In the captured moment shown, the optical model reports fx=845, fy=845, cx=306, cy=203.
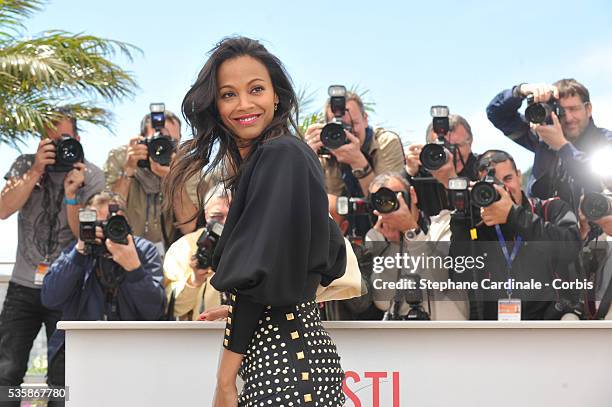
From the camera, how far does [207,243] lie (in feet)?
13.2

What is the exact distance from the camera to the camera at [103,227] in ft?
13.3

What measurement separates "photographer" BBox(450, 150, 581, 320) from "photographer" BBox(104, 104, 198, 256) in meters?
1.54

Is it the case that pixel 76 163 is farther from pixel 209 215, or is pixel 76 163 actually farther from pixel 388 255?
pixel 388 255

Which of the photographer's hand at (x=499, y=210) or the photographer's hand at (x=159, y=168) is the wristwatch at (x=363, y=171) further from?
the photographer's hand at (x=159, y=168)

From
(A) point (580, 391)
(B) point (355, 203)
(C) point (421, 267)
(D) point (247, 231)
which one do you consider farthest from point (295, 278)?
(B) point (355, 203)

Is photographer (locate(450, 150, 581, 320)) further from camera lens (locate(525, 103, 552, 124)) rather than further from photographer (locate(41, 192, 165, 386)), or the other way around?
photographer (locate(41, 192, 165, 386))

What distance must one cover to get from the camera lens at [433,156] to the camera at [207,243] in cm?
119

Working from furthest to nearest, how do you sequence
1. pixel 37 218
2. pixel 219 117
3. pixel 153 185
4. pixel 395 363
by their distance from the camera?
1. pixel 153 185
2. pixel 37 218
3. pixel 395 363
4. pixel 219 117

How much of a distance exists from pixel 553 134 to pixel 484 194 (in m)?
0.69

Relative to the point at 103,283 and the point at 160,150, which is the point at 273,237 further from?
the point at 160,150

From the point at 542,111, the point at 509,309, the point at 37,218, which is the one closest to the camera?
the point at 509,309

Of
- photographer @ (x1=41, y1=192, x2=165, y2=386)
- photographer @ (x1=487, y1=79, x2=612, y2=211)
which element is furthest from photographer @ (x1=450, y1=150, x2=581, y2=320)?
photographer @ (x1=41, y1=192, x2=165, y2=386)

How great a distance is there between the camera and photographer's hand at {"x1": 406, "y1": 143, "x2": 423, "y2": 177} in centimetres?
459

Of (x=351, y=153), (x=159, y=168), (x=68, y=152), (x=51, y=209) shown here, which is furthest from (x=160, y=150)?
(x=351, y=153)
